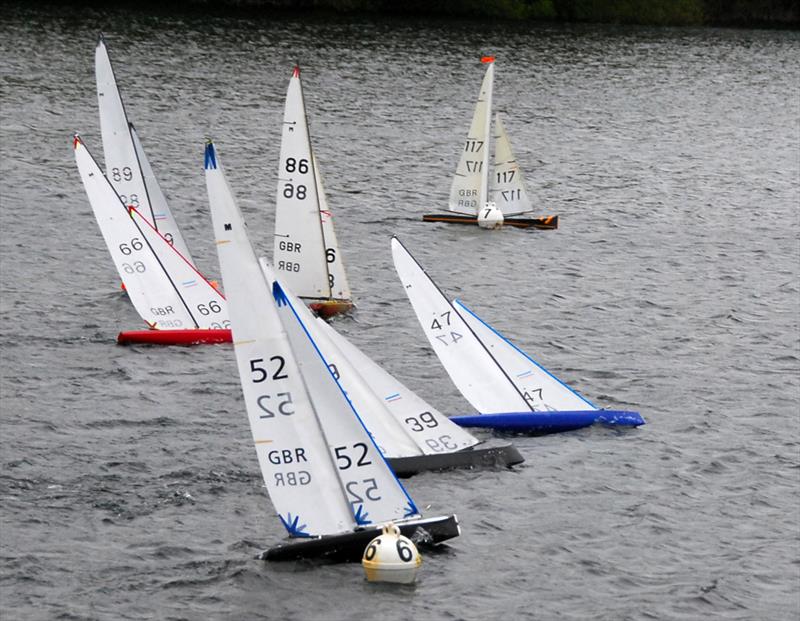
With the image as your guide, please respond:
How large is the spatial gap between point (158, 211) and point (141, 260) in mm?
4420

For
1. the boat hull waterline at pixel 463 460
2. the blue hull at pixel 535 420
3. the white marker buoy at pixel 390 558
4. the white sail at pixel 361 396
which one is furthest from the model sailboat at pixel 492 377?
the white marker buoy at pixel 390 558

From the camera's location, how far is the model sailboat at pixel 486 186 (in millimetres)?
59844

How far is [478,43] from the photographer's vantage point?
116 m

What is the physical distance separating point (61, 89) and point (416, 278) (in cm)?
5516

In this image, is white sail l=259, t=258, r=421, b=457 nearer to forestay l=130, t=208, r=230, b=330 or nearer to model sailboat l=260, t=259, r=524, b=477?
model sailboat l=260, t=259, r=524, b=477

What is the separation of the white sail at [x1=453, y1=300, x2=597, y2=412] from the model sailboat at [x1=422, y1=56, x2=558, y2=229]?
25.2m

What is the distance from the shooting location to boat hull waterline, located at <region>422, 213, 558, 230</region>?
60875mm

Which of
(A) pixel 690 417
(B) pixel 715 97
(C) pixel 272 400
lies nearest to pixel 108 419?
(C) pixel 272 400

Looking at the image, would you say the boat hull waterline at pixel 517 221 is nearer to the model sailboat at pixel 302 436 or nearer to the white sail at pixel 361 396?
the white sail at pixel 361 396

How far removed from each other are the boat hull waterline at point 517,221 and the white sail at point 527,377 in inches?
1015

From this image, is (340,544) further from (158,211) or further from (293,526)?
(158,211)

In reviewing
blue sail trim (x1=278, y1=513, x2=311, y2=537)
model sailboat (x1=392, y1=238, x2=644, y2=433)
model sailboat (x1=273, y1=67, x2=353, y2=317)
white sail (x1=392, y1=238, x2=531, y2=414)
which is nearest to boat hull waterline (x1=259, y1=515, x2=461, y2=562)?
blue sail trim (x1=278, y1=513, x2=311, y2=537)

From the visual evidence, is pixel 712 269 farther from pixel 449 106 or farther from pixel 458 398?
pixel 449 106

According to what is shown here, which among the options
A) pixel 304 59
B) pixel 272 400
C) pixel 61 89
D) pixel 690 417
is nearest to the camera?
pixel 272 400
